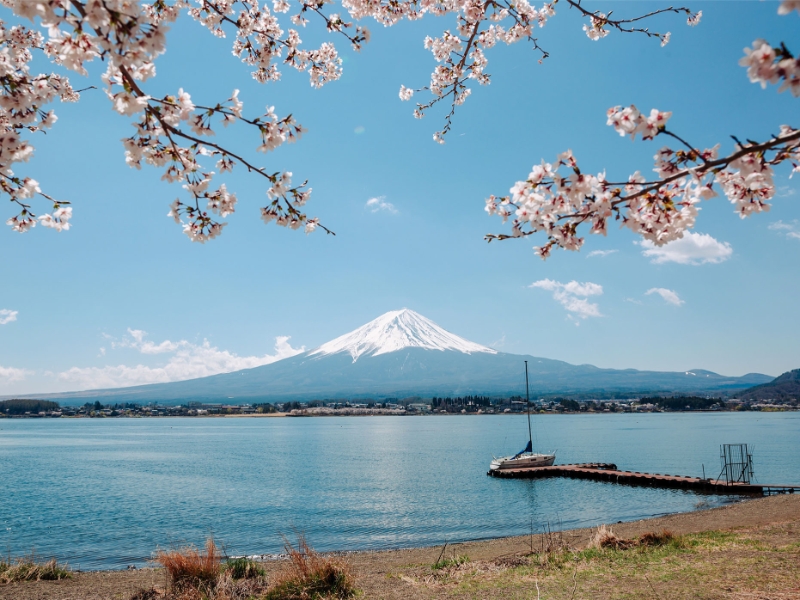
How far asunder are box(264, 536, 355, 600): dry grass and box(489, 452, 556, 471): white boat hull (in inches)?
1150

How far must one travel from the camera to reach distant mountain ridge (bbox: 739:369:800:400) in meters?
166

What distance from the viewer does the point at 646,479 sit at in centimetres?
2817

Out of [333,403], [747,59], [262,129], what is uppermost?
[262,129]

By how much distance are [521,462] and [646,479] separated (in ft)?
28.8

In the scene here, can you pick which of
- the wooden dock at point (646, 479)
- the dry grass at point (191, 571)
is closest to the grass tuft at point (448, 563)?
the dry grass at point (191, 571)

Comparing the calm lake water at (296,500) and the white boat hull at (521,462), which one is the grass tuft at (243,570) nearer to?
the calm lake water at (296,500)

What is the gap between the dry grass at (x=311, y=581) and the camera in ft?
21.4

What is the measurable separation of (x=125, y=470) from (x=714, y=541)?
37704 mm

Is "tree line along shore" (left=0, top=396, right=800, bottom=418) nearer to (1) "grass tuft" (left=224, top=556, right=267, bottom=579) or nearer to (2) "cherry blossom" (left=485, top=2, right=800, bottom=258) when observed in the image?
(1) "grass tuft" (left=224, top=556, right=267, bottom=579)

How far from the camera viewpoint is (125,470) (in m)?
36.4

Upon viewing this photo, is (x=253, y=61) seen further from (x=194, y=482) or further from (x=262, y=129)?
(x=194, y=482)

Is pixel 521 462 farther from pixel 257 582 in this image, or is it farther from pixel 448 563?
pixel 257 582

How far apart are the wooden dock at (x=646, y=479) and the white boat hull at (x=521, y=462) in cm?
63

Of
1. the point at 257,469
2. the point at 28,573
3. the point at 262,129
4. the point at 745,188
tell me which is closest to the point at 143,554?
the point at 28,573
